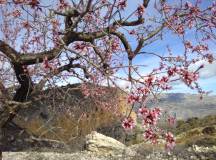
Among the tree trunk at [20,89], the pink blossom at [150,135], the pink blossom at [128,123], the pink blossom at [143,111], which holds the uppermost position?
the tree trunk at [20,89]

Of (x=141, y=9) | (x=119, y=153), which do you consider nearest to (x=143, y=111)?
(x=141, y=9)

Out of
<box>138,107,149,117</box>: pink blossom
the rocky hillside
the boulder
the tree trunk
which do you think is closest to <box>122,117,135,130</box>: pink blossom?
<box>138,107,149,117</box>: pink blossom

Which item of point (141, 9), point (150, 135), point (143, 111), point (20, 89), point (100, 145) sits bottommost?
point (150, 135)

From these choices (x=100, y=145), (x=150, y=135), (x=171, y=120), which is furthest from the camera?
(x=100, y=145)

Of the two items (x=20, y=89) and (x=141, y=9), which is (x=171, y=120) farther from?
(x=20, y=89)

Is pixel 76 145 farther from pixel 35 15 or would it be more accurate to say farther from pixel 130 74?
pixel 130 74

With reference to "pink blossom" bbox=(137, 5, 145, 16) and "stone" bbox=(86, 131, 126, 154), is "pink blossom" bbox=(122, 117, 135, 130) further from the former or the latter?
"stone" bbox=(86, 131, 126, 154)

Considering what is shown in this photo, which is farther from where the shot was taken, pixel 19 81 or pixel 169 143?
pixel 19 81

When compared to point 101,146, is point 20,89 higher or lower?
higher

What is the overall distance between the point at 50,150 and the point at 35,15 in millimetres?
11817

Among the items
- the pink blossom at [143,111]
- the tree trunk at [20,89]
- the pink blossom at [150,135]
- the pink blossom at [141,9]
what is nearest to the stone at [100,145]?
the tree trunk at [20,89]

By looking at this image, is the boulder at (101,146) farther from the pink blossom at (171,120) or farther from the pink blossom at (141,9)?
the pink blossom at (171,120)

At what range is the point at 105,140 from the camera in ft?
66.9

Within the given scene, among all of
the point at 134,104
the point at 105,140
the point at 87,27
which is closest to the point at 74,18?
the point at 87,27
